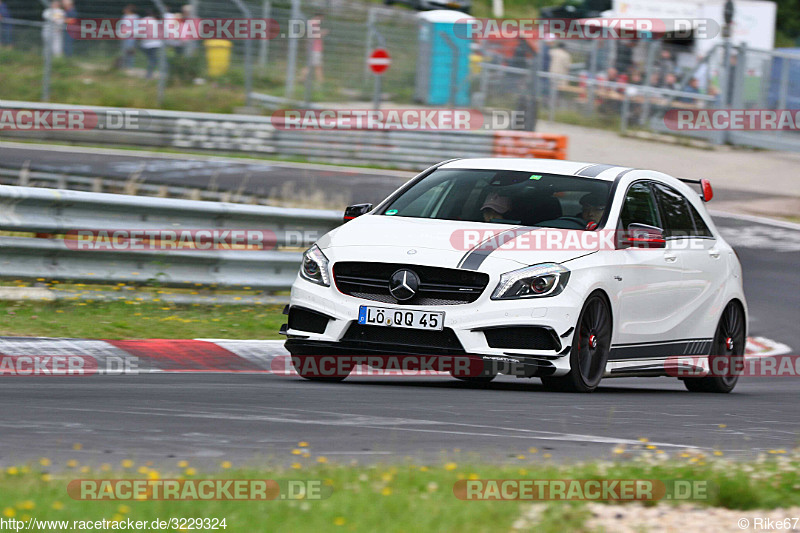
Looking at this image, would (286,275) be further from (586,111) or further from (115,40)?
(586,111)

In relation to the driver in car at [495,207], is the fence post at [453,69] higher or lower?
lower

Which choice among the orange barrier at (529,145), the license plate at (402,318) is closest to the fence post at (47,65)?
the orange barrier at (529,145)

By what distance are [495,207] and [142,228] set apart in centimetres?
339

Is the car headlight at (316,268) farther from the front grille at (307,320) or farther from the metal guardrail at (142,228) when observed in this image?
the metal guardrail at (142,228)

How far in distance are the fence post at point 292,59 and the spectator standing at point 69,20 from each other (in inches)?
172

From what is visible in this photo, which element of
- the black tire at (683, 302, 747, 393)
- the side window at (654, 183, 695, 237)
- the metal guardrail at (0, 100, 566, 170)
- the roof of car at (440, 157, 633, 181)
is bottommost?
the metal guardrail at (0, 100, 566, 170)

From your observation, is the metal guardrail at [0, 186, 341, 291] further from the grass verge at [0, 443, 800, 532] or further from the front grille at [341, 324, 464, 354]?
the grass verge at [0, 443, 800, 532]

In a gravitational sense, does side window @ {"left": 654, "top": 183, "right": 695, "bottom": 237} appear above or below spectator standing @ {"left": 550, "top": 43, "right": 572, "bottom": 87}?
above

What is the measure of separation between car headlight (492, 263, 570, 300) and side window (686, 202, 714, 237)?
2.42 metres

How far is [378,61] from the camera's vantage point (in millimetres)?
27547

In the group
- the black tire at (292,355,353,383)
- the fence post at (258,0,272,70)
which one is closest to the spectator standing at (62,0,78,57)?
Answer: the fence post at (258,0,272,70)

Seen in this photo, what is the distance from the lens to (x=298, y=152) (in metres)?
26.6

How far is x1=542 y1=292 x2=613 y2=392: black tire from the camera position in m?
8.12

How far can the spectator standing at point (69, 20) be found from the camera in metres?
26.8
